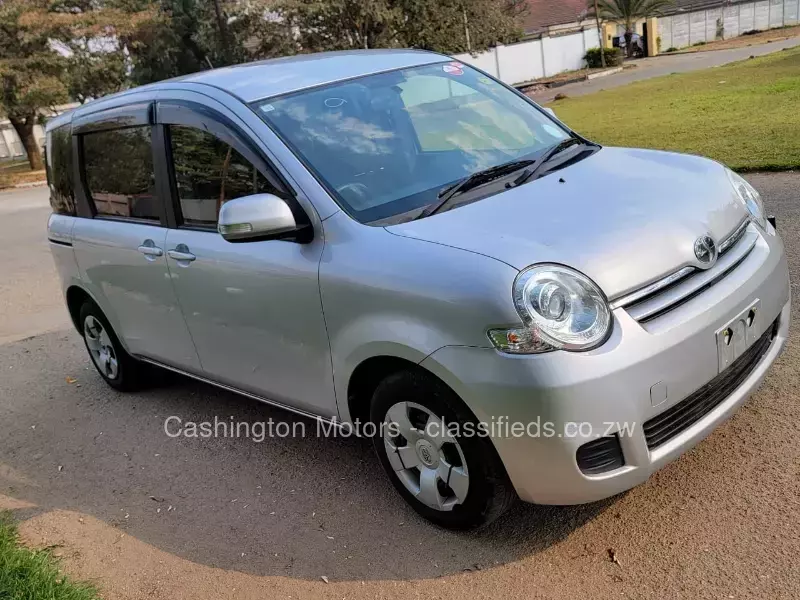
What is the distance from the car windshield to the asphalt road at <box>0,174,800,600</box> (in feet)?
4.55

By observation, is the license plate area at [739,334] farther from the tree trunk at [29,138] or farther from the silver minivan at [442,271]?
the tree trunk at [29,138]

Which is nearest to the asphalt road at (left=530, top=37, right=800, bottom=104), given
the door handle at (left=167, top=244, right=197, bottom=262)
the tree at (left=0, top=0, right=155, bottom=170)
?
the tree at (left=0, top=0, right=155, bottom=170)

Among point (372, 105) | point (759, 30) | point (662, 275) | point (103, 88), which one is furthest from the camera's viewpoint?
point (759, 30)

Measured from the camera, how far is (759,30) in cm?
5788

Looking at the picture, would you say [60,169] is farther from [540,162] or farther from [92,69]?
[92,69]

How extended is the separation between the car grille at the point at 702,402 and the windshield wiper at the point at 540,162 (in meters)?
1.16

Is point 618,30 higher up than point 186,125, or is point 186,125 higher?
point 186,125

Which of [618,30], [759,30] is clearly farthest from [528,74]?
[759,30]

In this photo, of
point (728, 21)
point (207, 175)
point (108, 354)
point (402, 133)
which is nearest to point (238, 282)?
point (207, 175)

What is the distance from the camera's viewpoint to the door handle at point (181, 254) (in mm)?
3859

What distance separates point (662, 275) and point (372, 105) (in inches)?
67.7

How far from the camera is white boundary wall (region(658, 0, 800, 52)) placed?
181ft

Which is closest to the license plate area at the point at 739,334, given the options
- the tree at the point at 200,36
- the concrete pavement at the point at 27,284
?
the concrete pavement at the point at 27,284

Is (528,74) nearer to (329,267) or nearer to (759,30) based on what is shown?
(759,30)
